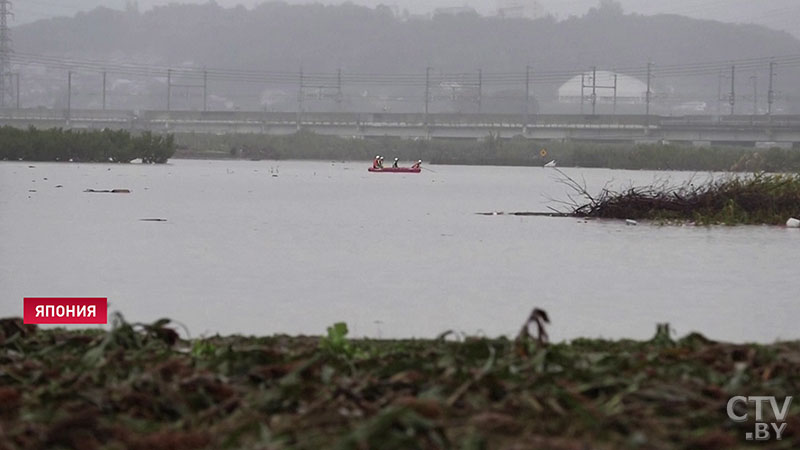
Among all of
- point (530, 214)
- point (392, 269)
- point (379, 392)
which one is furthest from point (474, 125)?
point (379, 392)

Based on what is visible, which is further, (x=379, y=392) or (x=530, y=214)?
(x=530, y=214)

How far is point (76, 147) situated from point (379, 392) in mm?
39855

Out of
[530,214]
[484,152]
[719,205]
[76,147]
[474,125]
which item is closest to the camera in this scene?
[719,205]

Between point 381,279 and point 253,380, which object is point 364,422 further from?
point 381,279

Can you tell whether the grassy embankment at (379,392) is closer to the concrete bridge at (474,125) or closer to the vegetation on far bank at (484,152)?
the vegetation on far bank at (484,152)

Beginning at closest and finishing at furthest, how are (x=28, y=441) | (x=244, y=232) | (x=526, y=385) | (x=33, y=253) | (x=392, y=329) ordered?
(x=28, y=441), (x=526, y=385), (x=392, y=329), (x=33, y=253), (x=244, y=232)

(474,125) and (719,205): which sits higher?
(474,125)

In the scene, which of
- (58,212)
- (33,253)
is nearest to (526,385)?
(33,253)

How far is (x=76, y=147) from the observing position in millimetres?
43250

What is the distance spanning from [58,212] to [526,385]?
1329 centimetres

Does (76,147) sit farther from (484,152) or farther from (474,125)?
(474,125)

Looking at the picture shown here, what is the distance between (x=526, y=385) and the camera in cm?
468

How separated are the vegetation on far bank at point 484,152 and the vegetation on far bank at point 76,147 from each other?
599 inches

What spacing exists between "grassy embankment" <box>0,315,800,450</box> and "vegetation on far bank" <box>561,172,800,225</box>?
1121 centimetres
